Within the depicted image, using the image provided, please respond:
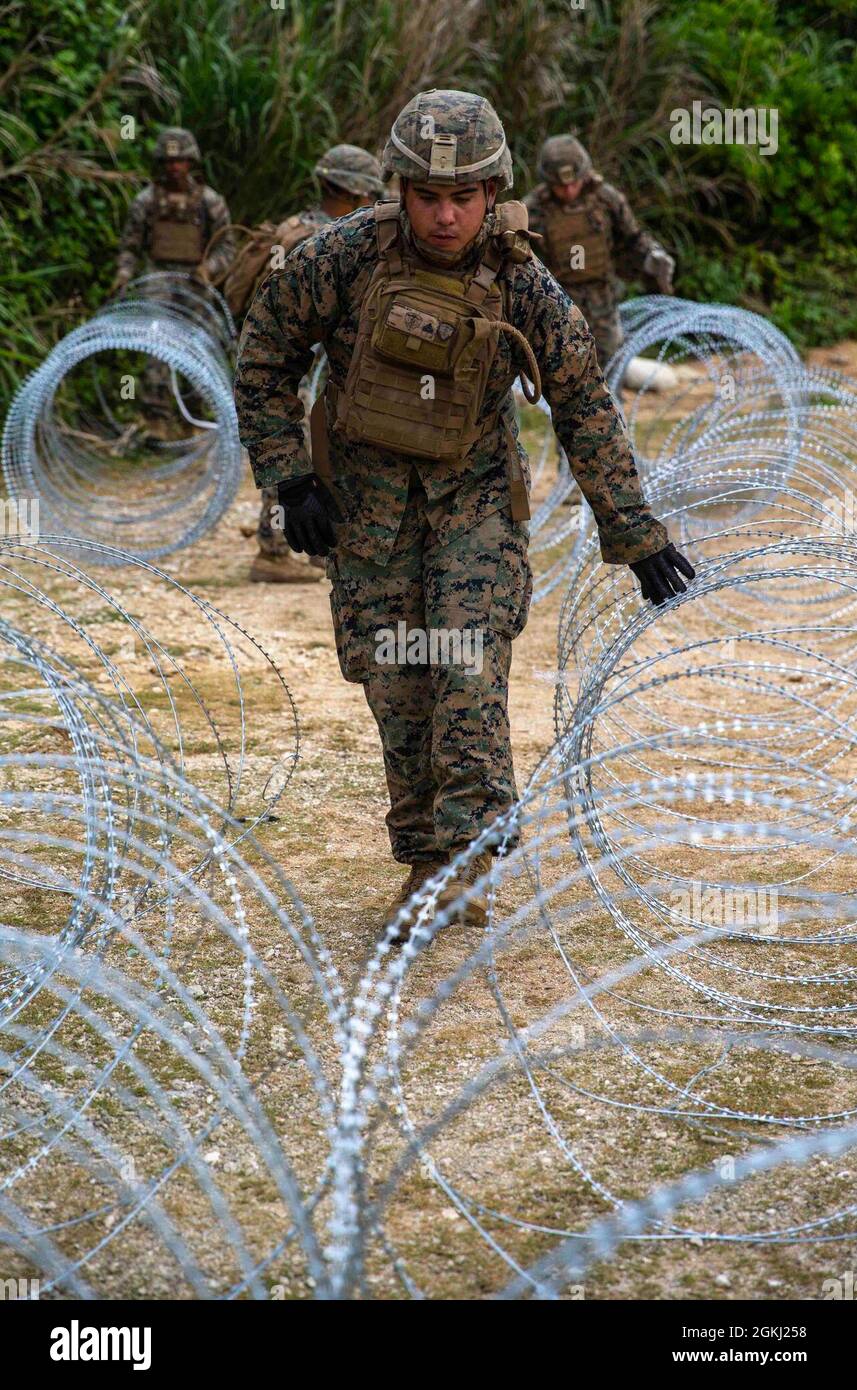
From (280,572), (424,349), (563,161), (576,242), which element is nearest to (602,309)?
(576,242)

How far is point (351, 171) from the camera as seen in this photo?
6293 mm

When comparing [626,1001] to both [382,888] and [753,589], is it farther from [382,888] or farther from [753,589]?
[753,589]

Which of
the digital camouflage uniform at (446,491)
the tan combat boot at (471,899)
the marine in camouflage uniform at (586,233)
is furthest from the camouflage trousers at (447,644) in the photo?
the marine in camouflage uniform at (586,233)

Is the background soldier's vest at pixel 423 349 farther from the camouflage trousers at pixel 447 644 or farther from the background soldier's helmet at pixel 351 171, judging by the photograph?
the background soldier's helmet at pixel 351 171

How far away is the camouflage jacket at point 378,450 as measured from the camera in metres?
3.44

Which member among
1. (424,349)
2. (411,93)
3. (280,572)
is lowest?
(424,349)

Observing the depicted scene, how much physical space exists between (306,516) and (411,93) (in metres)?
9.01

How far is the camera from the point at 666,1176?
2.87 metres

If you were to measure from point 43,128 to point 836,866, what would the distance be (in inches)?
312

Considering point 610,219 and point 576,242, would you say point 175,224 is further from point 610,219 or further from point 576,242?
point 610,219

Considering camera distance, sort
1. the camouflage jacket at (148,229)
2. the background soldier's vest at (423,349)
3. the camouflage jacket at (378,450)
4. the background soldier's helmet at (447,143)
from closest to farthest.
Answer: the background soldier's helmet at (447,143)
the background soldier's vest at (423,349)
the camouflage jacket at (378,450)
the camouflage jacket at (148,229)

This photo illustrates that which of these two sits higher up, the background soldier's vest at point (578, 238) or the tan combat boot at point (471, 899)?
the background soldier's vest at point (578, 238)

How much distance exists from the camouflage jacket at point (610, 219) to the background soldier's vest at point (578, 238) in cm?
1

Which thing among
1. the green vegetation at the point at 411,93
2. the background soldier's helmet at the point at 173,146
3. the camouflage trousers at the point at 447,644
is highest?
the green vegetation at the point at 411,93
